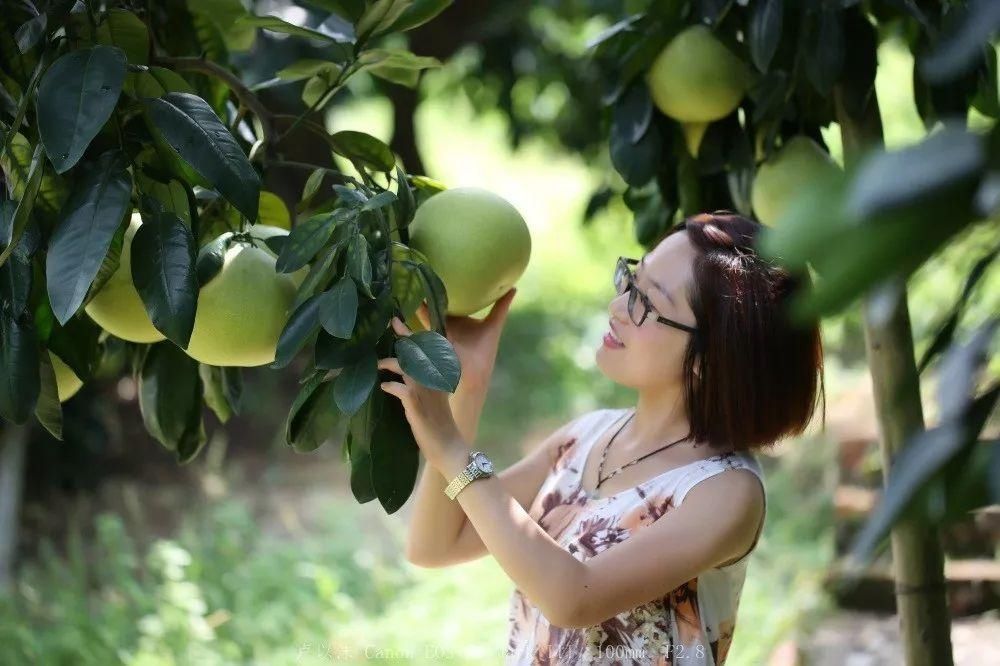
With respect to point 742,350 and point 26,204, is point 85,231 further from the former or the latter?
point 742,350

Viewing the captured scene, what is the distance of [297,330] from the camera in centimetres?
92

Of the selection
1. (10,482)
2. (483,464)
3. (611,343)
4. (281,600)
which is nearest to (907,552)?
(611,343)

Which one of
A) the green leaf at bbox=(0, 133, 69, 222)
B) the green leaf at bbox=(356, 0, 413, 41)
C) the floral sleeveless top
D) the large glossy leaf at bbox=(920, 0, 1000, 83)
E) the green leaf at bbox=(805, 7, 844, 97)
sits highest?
the green leaf at bbox=(805, 7, 844, 97)

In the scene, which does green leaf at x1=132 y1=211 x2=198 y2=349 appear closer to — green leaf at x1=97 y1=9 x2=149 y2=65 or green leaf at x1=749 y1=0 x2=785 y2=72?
green leaf at x1=97 y1=9 x2=149 y2=65

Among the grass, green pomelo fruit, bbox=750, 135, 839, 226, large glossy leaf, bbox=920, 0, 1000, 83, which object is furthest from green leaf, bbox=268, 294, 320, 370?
the grass

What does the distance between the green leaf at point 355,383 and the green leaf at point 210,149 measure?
15 centimetres

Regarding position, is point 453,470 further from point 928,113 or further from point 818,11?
point 928,113

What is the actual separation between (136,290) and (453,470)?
0.34 metres

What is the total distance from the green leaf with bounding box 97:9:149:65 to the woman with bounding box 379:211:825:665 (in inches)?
17.1

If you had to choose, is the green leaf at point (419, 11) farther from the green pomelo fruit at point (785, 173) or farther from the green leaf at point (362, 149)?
the green pomelo fruit at point (785, 173)

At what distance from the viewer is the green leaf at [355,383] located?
0.90 m

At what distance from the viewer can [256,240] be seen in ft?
3.37

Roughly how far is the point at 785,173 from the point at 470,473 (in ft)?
2.01

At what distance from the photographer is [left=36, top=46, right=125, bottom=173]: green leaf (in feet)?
2.72
